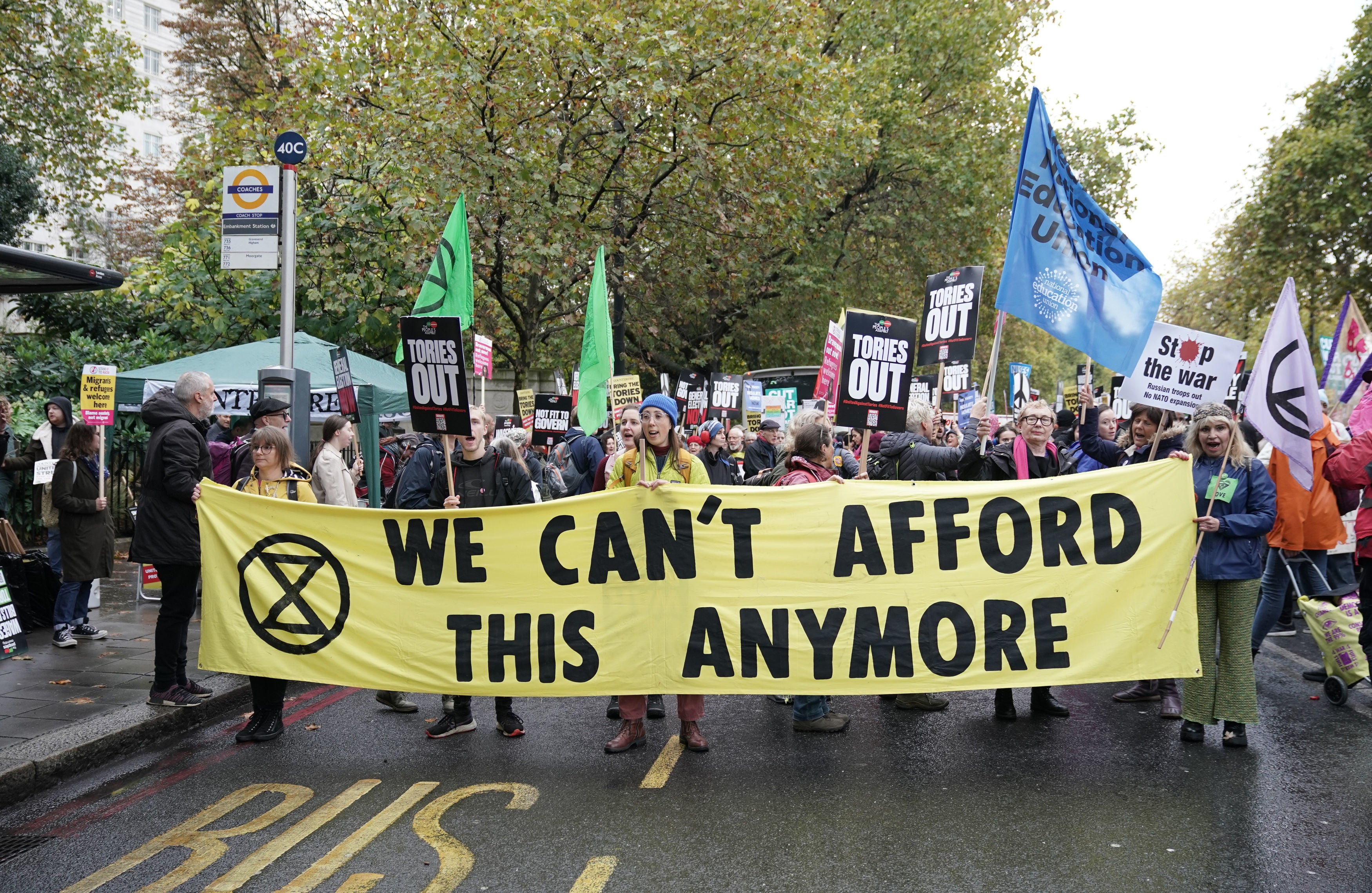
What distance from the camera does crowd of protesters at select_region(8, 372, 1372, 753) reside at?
580cm

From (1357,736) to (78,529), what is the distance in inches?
355

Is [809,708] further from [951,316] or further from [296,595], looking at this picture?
[951,316]

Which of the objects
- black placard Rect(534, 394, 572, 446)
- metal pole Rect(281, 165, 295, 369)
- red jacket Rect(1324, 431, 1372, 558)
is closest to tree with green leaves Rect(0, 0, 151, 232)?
black placard Rect(534, 394, 572, 446)

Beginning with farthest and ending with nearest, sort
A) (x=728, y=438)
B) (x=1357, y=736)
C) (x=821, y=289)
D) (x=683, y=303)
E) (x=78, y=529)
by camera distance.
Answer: (x=821, y=289)
(x=683, y=303)
(x=728, y=438)
(x=78, y=529)
(x=1357, y=736)

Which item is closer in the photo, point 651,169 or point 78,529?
point 78,529

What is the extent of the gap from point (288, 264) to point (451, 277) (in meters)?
2.19

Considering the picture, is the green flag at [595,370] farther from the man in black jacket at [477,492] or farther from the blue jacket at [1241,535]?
the blue jacket at [1241,535]

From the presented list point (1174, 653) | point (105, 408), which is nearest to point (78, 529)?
point (105, 408)

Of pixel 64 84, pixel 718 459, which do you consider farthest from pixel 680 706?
pixel 64 84

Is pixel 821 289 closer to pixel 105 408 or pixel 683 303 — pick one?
pixel 683 303

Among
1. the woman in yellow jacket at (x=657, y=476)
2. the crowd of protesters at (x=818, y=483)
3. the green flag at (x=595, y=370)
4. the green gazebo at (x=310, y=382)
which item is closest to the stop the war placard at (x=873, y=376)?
the crowd of protesters at (x=818, y=483)

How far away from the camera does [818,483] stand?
5.73 metres

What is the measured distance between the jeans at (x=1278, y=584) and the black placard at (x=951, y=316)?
8.62ft

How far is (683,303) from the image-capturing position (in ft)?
72.7
